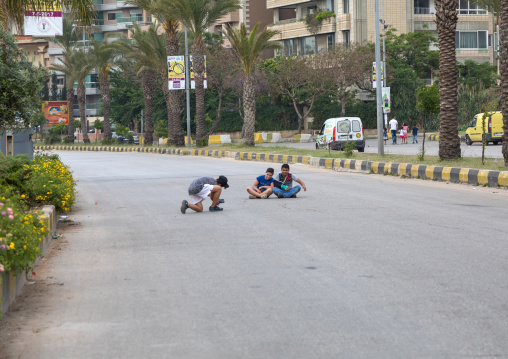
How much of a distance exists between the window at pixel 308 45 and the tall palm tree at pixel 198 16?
23.5 m

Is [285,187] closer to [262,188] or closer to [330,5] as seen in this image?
[262,188]

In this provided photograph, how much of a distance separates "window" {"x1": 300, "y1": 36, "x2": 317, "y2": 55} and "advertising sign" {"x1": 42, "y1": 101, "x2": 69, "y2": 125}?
2716 centimetres

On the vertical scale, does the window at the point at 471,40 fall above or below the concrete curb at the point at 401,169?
above

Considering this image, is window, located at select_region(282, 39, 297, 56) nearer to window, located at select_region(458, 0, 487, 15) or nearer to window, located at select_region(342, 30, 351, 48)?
window, located at select_region(342, 30, 351, 48)

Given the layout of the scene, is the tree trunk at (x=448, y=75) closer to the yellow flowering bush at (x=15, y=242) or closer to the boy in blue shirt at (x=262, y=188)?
the boy in blue shirt at (x=262, y=188)

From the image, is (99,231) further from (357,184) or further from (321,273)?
(357,184)

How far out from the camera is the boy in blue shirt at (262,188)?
16719mm

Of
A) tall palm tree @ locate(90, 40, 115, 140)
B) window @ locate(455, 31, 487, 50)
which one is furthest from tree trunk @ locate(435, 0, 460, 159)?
window @ locate(455, 31, 487, 50)

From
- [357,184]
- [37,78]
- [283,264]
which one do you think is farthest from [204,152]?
[283,264]

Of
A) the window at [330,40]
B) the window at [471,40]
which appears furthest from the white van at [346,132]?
the window at [471,40]

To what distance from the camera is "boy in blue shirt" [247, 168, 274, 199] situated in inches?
658

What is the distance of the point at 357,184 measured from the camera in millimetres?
20266

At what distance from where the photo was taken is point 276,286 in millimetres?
7383

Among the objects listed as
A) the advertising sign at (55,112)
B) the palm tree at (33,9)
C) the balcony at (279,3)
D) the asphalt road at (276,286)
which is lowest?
the asphalt road at (276,286)
